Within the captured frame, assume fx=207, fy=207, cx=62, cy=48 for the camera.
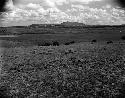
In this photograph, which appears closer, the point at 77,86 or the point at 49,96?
the point at 49,96

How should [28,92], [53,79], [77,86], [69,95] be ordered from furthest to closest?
[53,79] → [77,86] → [28,92] → [69,95]

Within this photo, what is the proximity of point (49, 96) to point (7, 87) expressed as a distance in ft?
8.46

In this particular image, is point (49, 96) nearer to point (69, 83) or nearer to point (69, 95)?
point (69, 95)

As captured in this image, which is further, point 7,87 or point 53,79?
point 53,79

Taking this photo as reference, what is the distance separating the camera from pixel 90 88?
872 centimetres

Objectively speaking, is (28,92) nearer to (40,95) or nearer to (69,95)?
(40,95)

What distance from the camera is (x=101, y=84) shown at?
9.34 metres

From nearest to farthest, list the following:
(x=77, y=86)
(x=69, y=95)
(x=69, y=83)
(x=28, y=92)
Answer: (x=69, y=95) → (x=28, y=92) → (x=77, y=86) → (x=69, y=83)

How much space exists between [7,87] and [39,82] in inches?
63.7

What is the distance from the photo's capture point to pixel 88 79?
10344mm

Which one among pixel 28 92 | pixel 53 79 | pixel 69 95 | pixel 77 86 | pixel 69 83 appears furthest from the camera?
pixel 53 79

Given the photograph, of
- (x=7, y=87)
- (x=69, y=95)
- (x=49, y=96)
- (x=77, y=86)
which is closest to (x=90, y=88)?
(x=77, y=86)

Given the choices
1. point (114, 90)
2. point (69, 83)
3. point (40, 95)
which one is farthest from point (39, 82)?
point (114, 90)

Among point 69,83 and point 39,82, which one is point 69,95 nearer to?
point 69,83
